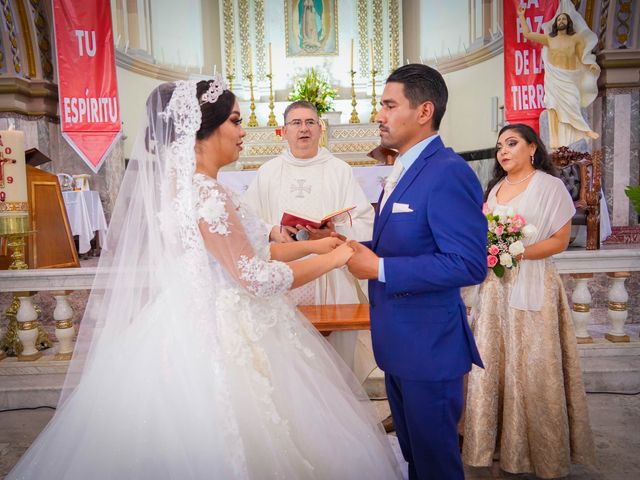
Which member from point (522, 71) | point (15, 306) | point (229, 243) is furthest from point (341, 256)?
point (522, 71)

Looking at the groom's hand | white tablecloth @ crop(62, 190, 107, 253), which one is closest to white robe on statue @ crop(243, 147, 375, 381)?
the groom's hand

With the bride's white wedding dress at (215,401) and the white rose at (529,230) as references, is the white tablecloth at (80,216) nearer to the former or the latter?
the bride's white wedding dress at (215,401)

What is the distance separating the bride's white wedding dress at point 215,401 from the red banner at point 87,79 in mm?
5705

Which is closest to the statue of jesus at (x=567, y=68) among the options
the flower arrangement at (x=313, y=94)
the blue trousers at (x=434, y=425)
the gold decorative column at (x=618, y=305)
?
the flower arrangement at (x=313, y=94)

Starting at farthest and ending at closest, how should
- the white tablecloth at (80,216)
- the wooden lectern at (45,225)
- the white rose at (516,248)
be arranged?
the white tablecloth at (80,216), the wooden lectern at (45,225), the white rose at (516,248)

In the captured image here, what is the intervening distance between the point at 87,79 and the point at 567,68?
282 inches

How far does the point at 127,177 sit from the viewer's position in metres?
2.05

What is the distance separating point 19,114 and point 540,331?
27.6ft

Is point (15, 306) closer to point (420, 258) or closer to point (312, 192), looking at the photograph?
point (312, 192)

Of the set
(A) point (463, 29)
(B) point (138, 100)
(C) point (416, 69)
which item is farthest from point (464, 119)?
(C) point (416, 69)

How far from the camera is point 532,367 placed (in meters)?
2.54

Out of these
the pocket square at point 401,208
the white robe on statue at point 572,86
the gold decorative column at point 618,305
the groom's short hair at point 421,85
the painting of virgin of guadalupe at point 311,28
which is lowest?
the gold decorative column at point 618,305

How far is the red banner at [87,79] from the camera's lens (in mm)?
6808

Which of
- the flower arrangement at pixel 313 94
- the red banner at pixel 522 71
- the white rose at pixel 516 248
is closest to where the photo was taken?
the white rose at pixel 516 248
